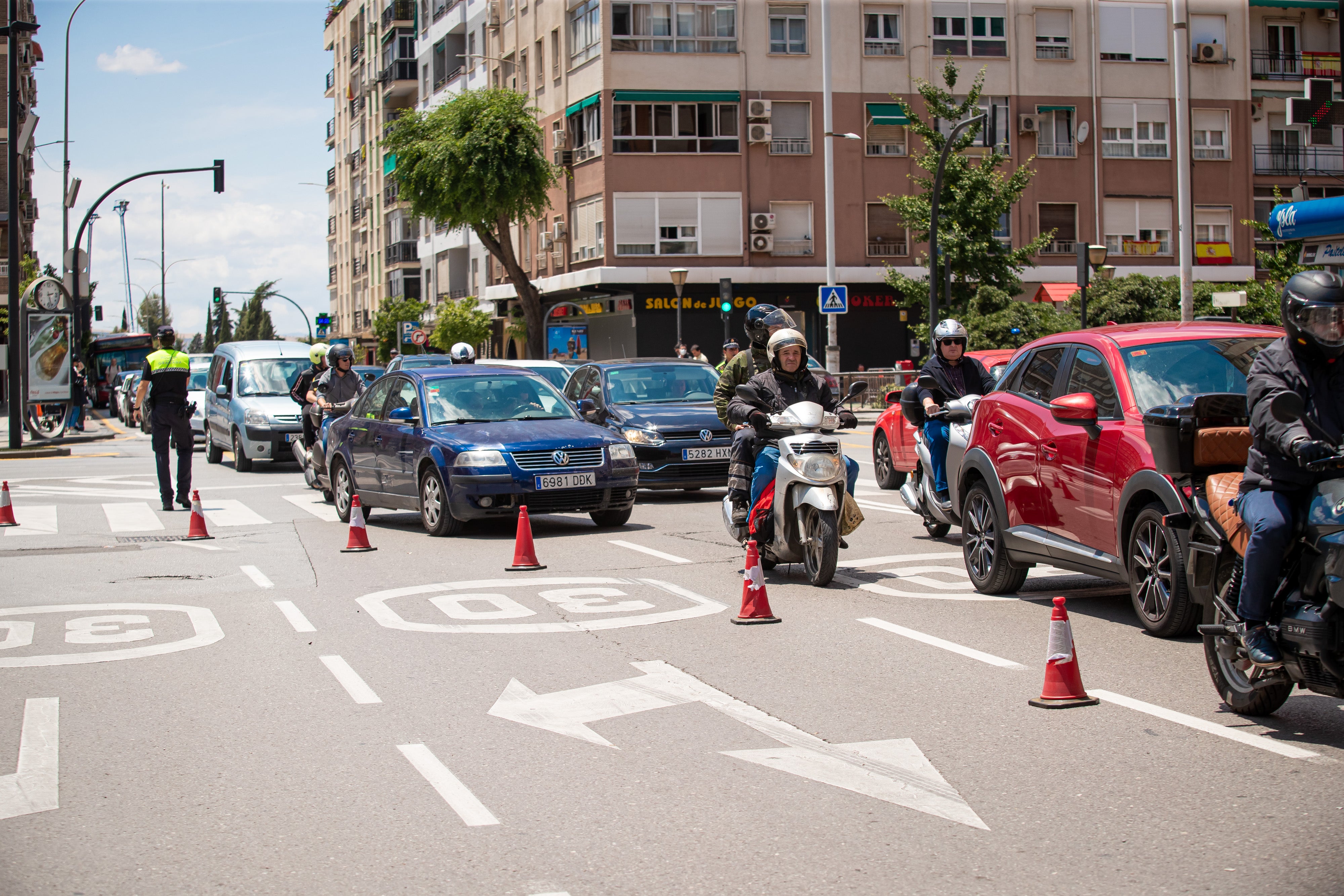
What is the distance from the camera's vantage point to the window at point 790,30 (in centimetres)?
4841

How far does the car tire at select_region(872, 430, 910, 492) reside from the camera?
18.3m

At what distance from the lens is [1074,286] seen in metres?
49.7

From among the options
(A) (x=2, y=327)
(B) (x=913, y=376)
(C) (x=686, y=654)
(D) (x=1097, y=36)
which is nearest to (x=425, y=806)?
(C) (x=686, y=654)

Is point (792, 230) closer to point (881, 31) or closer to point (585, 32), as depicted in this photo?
point (881, 31)

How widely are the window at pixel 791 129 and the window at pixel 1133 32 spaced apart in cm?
1015

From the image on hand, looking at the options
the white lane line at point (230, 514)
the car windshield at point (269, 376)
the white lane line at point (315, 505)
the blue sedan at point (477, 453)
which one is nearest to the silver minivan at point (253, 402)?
the car windshield at point (269, 376)

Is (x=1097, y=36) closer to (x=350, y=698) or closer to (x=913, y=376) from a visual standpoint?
(x=913, y=376)

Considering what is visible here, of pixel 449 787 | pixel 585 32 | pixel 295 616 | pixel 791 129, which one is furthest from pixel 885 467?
pixel 585 32

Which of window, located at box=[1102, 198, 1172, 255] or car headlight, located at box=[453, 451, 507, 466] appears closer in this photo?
car headlight, located at box=[453, 451, 507, 466]

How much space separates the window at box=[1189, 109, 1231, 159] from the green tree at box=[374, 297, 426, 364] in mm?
33527

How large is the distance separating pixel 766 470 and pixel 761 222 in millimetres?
37380

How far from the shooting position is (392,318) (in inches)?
2729

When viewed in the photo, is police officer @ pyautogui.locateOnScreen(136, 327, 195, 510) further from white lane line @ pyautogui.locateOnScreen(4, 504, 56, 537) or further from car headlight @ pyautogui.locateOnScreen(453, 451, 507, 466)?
car headlight @ pyautogui.locateOnScreen(453, 451, 507, 466)

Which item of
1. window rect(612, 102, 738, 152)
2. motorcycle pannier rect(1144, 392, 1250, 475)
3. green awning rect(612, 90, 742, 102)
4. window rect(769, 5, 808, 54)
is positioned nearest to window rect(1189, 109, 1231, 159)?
window rect(769, 5, 808, 54)
